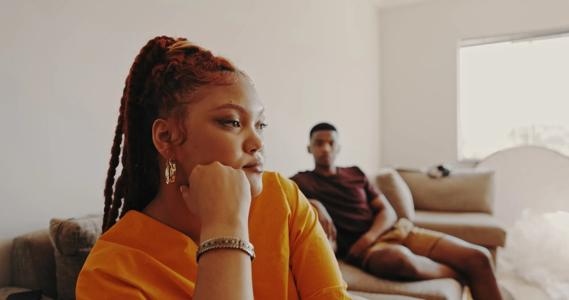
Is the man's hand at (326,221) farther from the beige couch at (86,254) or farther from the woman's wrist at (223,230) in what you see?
the woman's wrist at (223,230)

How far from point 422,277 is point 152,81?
1541 mm

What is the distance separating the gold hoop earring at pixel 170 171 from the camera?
2.60ft

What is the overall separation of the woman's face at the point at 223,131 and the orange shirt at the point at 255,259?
15 centimetres

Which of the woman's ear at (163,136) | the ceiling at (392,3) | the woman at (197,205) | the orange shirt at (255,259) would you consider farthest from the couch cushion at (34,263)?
the ceiling at (392,3)

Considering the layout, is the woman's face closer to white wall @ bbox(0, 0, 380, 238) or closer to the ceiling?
white wall @ bbox(0, 0, 380, 238)

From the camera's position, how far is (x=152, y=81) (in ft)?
2.66

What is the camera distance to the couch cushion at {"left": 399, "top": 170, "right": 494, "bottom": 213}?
135 inches

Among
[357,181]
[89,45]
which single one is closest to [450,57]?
[357,181]

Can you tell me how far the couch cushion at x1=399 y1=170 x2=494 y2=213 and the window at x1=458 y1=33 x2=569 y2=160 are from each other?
1.24 meters

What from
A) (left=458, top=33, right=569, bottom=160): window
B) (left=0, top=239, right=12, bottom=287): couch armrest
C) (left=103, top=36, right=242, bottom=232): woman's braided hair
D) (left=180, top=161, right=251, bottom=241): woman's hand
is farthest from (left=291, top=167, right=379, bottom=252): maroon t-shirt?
(left=458, top=33, right=569, bottom=160): window

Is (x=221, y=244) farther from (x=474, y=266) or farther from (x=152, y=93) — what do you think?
(x=474, y=266)

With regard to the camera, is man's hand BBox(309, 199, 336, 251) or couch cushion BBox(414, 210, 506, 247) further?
couch cushion BBox(414, 210, 506, 247)

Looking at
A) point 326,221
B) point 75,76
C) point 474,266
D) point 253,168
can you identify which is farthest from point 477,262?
point 75,76

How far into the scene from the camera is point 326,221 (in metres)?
2.20
